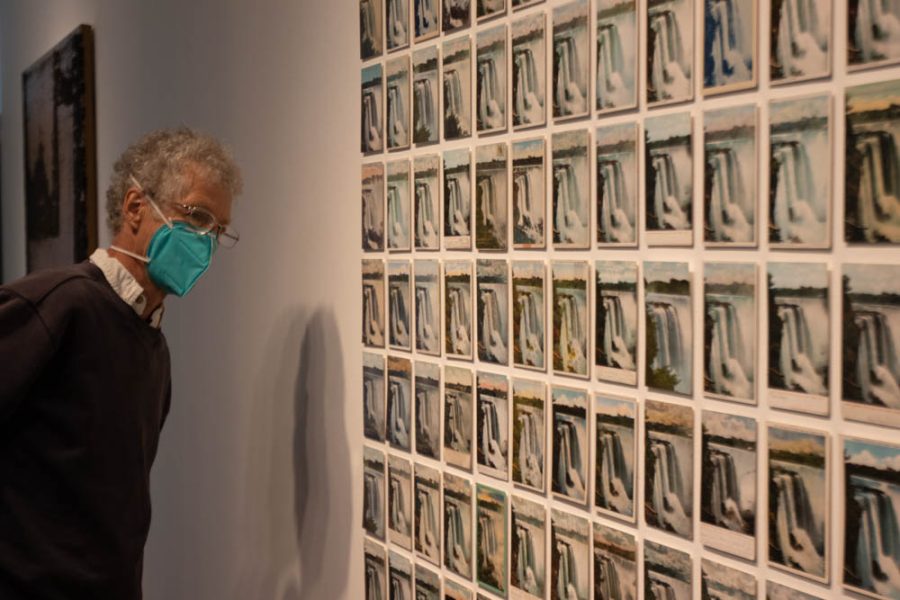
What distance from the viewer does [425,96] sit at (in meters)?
1.38

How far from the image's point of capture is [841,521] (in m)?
0.83

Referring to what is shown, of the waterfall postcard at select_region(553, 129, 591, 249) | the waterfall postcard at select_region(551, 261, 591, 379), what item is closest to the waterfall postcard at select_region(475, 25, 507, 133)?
the waterfall postcard at select_region(553, 129, 591, 249)

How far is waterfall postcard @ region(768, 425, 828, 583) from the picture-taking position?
0.84 m

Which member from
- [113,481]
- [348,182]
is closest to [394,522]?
[113,481]

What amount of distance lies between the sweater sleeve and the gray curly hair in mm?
274

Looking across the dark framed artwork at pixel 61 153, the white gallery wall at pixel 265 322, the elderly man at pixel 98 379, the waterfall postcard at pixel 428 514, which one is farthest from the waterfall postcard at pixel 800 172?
the dark framed artwork at pixel 61 153

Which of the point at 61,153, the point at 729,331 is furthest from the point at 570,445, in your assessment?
the point at 61,153

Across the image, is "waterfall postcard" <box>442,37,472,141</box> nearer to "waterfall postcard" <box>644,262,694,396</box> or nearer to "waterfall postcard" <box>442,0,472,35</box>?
"waterfall postcard" <box>442,0,472,35</box>

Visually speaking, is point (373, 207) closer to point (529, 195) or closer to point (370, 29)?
point (370, 29)

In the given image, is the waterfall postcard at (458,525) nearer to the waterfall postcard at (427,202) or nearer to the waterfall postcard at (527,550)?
the waterfall postcard at (527,550)

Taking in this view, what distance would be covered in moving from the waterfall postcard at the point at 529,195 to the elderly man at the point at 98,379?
0.62 metres

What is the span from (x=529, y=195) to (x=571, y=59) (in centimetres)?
18

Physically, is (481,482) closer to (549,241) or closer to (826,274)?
(549,241)

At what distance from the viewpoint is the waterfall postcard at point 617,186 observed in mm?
1020
